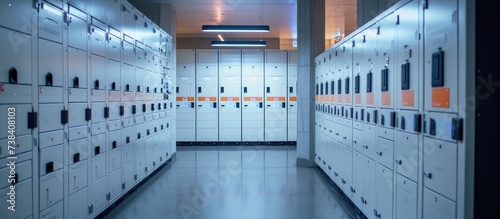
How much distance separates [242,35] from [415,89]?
39.1 ft

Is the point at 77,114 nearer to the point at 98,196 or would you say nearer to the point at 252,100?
the point at 98,196

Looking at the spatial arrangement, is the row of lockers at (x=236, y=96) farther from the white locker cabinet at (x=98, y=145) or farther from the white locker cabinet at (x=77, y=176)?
the white locker cabinet at (x=77, y=176)

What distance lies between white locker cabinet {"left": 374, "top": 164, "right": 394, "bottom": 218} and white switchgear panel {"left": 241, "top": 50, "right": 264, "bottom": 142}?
8.34 m

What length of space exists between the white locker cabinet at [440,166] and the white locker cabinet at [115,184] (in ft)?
12.6

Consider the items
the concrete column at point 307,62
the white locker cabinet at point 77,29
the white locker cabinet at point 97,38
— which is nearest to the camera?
the white locker cabinet at point 77,29

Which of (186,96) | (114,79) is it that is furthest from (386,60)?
(186,96)

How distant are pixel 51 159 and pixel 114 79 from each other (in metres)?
1.94

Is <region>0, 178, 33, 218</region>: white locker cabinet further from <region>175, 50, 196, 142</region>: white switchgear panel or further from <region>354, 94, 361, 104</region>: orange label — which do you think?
<region>175, 50, 196, 142</region>: white switchgear panel

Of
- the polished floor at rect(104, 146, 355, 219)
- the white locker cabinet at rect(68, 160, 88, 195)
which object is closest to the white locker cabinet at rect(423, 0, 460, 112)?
the polished floor at rect(104, 146, 355, 219)

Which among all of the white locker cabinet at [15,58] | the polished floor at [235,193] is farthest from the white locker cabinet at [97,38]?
the polished floor at [235,193]

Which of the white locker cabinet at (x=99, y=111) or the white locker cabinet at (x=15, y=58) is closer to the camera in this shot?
the white locker cabinet at (x=15, y=58)

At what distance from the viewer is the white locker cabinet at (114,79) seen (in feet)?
16.4

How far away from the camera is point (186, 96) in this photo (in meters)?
12.3

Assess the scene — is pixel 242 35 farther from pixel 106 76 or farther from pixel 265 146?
pixel 106 76
